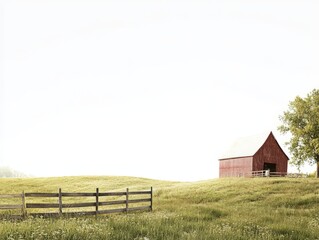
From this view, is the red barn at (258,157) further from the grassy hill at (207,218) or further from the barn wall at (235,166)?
the grassy hill at (207,218)

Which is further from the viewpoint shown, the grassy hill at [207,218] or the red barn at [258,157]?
the red barn at [258,157]

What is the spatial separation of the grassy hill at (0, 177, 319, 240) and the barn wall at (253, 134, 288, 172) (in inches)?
535

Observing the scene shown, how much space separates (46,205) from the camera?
16.8 m

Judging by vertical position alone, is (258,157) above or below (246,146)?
below

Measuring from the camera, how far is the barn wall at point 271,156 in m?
51.3

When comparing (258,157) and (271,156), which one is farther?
(271,156)

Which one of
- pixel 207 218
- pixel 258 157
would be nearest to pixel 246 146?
pixel 258 157

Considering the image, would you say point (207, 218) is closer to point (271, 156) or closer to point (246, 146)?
point (271, 156)

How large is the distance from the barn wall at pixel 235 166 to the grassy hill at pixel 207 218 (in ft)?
46.6

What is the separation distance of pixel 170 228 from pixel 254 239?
2.84 m

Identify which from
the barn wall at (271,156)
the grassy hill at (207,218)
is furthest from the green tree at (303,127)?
the grassy hill at (207,218)

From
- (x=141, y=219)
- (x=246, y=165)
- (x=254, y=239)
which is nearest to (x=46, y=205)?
(x=141, y=219)

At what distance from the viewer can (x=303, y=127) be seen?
5275 cm

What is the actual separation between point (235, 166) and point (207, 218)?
127ft
